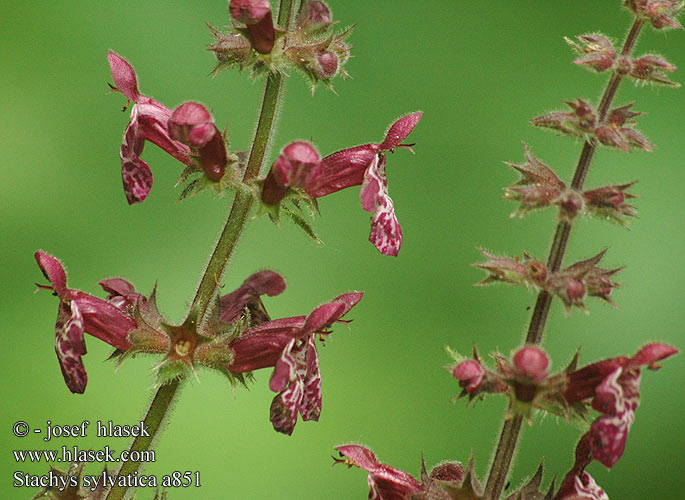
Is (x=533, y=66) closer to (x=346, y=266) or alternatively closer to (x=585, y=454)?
(x=346, y=266)

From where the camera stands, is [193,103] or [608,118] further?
[193,103]

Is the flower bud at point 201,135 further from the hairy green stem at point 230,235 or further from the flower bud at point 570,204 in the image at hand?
the flower bud at point 570,204

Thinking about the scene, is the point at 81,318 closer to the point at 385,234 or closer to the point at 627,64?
the point at 385,234

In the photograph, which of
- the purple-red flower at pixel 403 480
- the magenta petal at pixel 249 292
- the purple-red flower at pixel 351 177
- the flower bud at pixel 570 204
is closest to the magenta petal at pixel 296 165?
the purple-red flower at pixel 351 177

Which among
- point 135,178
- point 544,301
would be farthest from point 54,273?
point 544,301

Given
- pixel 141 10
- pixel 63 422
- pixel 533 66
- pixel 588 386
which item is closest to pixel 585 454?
pixel 588 386

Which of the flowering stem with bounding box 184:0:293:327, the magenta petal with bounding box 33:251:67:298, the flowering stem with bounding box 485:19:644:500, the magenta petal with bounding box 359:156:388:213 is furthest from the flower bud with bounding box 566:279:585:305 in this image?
the magenta petal with bounding box 33:251:67:298
